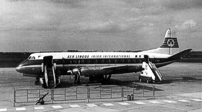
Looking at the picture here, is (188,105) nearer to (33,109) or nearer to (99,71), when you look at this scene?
(33,109)

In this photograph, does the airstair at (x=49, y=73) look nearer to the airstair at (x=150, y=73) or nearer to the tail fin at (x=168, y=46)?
the airstair at (x=150, y=73)

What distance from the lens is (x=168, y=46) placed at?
43312 millimetres

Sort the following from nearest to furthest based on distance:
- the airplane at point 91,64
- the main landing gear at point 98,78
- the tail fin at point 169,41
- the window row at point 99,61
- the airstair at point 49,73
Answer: the airstair at point 49,73 → the airplane at point 91,64 → the window row at point 99,61 → the main landing gear at point 98,78 → the tail fin at point 169,41

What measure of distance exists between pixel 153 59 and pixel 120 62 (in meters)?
6.00

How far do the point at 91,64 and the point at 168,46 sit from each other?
49.5 ft

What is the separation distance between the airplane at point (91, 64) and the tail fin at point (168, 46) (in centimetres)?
18

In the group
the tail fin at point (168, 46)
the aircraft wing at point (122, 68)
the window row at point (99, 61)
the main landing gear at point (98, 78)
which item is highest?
the tail fin at point (168, 46)

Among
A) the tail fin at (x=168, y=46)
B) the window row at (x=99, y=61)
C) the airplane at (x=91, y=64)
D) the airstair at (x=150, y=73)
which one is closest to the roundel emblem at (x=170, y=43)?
the tail fin at (x=168, y=46)

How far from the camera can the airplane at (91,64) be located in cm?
3325

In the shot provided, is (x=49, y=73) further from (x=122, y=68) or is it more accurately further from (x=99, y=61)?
(x=122, y=68)

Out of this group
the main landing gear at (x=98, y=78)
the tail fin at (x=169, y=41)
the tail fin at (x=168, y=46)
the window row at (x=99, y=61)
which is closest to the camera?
the window row at (x=99, y=61)

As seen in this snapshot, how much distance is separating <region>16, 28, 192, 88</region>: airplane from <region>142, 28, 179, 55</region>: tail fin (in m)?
0.18

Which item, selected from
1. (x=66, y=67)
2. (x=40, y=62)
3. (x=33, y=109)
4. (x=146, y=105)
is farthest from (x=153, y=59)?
(x=33, y=109)

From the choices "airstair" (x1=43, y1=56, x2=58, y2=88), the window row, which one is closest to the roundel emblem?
the window row
